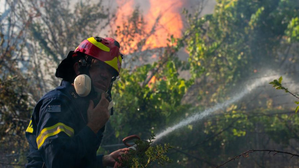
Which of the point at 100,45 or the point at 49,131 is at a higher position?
the point at 100,45

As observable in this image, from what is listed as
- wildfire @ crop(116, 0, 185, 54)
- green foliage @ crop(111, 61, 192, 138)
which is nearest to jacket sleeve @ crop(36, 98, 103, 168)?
green foliage @ crop(111, 61, 192, 138)

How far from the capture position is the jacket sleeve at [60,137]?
213 centimetres

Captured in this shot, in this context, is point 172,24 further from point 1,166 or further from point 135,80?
point 1,166

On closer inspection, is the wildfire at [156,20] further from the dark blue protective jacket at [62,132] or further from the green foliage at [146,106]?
the dark blue protective jacket at [62,132]

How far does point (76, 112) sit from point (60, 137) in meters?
0.37

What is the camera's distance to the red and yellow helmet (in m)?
2.83

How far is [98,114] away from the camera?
2.41 metres

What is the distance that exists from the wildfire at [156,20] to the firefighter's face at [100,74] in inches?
330

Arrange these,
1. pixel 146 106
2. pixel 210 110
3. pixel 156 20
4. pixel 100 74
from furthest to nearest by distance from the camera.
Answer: pixel 156 20, pixel 210 110, pixel 146 106, pixel 100 74

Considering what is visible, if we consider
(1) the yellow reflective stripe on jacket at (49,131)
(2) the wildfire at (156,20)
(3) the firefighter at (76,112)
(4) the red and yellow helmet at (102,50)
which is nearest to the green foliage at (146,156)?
(3) the firefighter at (76,112)

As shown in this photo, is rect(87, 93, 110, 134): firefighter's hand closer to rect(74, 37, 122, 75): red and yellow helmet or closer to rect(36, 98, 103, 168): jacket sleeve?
rect(36, 98, 103, 168): jacket sleeve

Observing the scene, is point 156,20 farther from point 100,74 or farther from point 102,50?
point 100,74

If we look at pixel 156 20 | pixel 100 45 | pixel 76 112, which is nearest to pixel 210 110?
pixel 156 20

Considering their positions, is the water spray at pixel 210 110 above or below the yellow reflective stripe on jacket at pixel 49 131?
above
